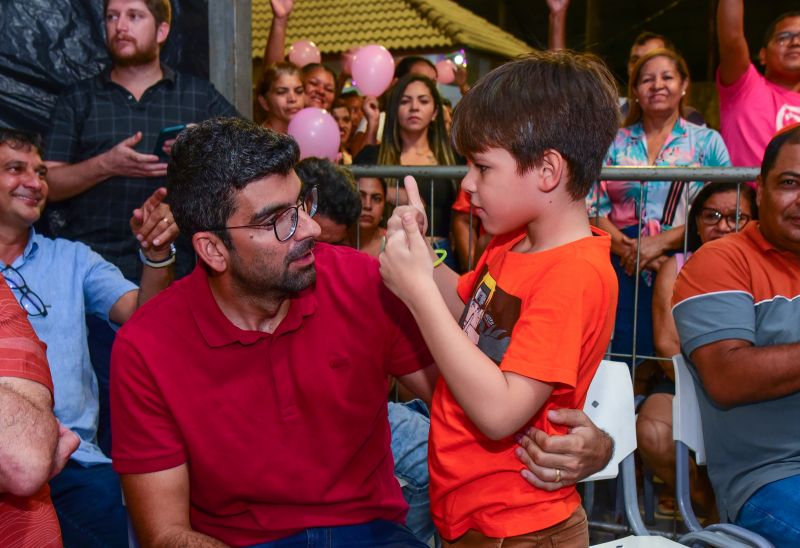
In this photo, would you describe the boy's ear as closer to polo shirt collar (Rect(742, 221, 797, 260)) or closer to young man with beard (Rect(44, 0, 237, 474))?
polo shirt collar (Rect(742, 221, 797, 260))

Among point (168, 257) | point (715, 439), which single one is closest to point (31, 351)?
point (168, 257)

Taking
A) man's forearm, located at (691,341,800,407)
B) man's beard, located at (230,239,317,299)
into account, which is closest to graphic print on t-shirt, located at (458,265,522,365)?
man's beard, located at (230,239,317,299)

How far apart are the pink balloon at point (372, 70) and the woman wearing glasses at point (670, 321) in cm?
311

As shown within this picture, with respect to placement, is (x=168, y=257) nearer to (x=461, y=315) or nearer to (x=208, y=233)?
(x=208, y=233)

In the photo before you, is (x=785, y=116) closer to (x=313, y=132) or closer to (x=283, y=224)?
(x=313, y=132)

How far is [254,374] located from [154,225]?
93cm

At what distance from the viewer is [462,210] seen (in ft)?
13.7

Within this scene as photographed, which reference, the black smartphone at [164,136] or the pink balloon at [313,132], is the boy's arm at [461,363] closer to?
the black smartphone at [164,136]

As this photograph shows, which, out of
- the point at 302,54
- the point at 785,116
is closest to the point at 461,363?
the point at 785,116

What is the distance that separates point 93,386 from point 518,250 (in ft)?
6.08

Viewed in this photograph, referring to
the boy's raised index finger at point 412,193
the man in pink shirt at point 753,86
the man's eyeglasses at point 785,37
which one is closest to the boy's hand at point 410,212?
the boy's raised index finger at point 412,193

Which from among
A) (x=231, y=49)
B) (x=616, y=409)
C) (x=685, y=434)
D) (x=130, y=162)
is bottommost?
(x=685, y=434)

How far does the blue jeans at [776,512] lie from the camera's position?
6.89 ft

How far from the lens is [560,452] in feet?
5.74
